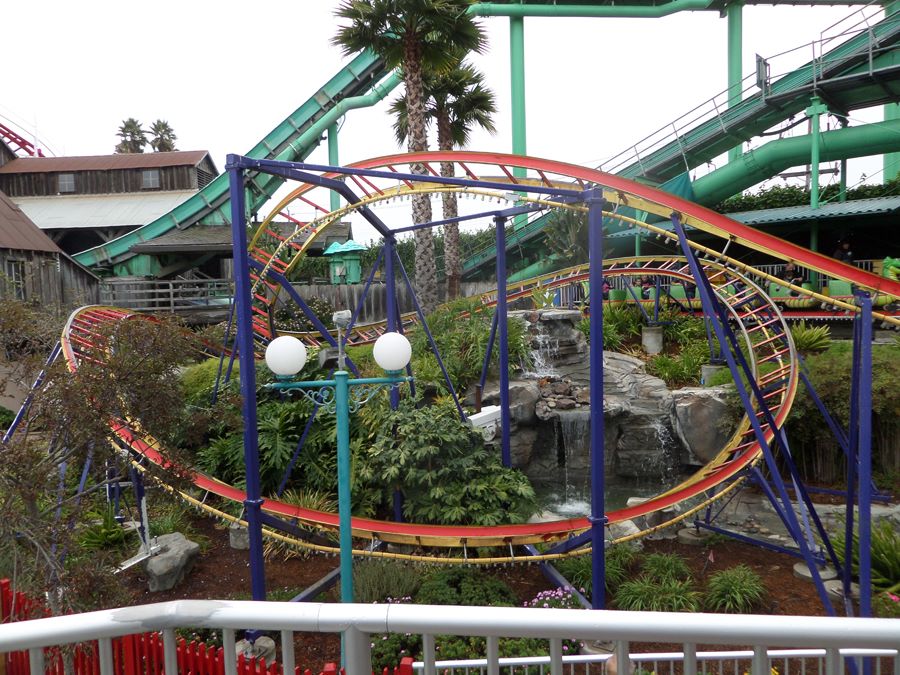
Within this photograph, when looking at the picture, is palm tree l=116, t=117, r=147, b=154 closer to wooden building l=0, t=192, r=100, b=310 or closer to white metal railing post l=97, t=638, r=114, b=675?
wooden building l=0, t=192, r=100, b=310

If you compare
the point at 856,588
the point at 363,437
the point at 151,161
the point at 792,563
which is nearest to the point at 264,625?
the point at 856,588

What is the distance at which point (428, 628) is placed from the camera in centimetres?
145

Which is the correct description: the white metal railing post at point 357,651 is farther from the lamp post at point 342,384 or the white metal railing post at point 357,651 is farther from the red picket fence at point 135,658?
the lamp post at point 342,384

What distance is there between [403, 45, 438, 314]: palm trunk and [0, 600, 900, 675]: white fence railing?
479 inches

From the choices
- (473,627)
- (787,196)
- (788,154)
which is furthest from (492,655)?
(787,196)

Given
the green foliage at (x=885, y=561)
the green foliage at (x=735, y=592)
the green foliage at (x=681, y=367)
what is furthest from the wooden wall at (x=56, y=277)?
the green foliage at (x=885, y=561)

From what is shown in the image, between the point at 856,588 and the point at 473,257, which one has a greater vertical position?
the point at 473,257

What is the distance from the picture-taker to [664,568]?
22.0 ft

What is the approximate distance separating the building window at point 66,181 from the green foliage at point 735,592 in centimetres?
3127

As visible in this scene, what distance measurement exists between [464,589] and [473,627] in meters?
4.85

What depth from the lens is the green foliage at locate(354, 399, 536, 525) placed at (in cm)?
698

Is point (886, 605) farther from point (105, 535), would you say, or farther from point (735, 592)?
point (105, 535)

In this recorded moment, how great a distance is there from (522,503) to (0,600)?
16.0 ft

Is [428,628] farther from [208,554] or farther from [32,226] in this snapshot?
[32,226]
